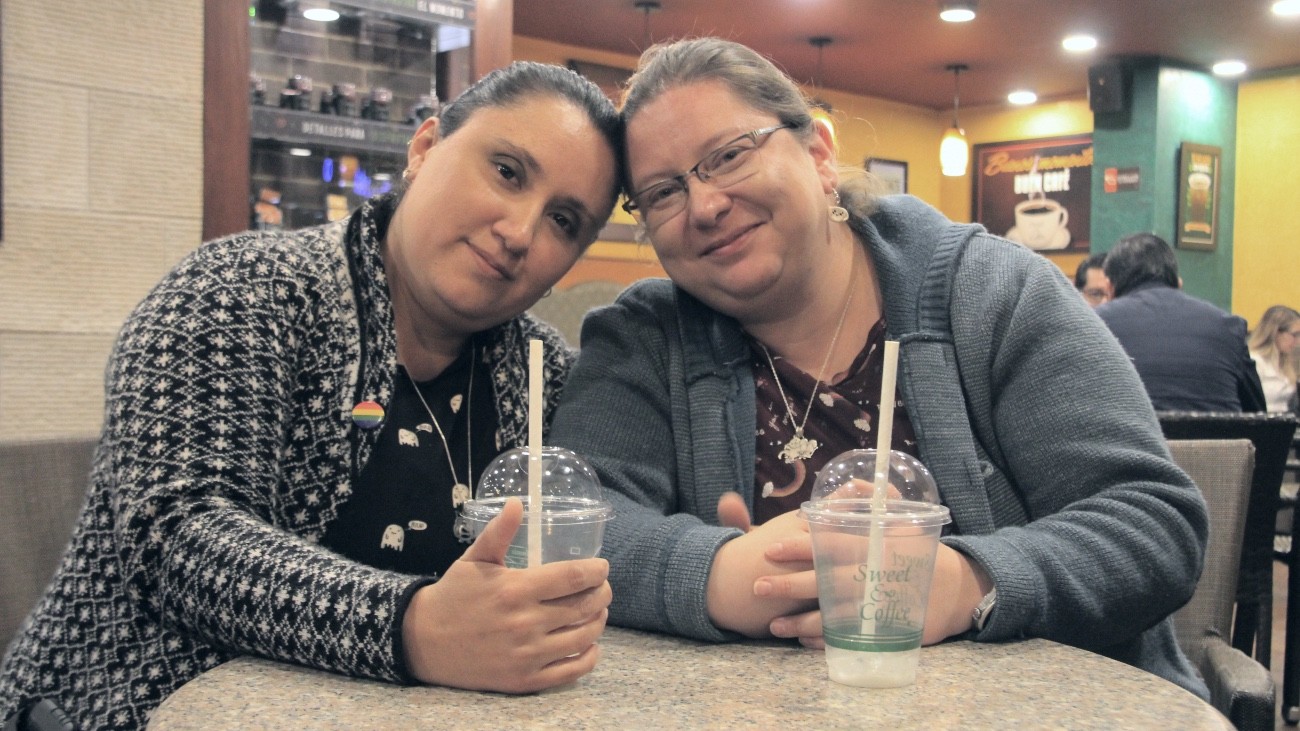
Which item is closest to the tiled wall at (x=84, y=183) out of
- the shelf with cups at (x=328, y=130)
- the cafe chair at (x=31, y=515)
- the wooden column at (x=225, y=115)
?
the wooden column at (x=225, y=115)

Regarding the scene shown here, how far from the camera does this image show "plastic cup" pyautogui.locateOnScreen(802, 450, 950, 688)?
1.05 meters

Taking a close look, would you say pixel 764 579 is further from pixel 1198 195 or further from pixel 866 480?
pixel 1198 195

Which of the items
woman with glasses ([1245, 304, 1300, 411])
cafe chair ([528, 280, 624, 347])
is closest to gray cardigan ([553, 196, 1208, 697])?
cafe chair ([528, 280, 624, 347])

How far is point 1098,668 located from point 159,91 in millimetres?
2363

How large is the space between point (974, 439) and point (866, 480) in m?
0.52

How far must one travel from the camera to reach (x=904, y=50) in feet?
29.5

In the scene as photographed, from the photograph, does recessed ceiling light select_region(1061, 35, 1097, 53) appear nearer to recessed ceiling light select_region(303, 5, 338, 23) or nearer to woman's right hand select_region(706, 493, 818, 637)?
recessed ceiling light select_region(303, 5, 338, 23)

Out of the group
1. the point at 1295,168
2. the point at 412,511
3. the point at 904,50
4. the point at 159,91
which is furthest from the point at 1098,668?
the point at 1295,168

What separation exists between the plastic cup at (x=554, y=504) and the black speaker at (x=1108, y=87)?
30.0 ft

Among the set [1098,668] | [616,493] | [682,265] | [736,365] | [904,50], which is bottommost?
[1098,668]

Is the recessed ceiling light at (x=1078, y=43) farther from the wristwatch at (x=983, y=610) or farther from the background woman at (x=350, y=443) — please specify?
the wristwatch at (x=983, y=610)

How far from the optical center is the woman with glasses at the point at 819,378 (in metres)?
1.35

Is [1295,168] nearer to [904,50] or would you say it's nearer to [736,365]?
[904,50]

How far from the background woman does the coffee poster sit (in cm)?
1023
